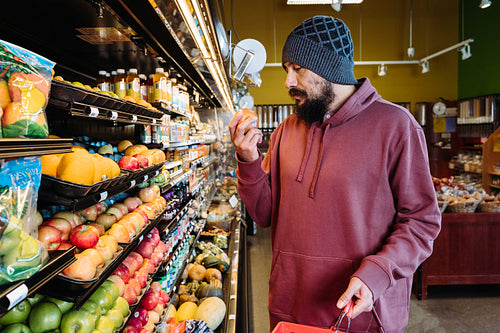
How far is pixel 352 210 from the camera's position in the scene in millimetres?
1457

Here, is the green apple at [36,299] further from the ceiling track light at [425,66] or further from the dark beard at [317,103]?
the ceiling track light at [425,66]

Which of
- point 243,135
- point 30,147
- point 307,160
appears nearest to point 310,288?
point 307,160

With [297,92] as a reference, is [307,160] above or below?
below

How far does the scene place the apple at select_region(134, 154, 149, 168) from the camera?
6.19 ft

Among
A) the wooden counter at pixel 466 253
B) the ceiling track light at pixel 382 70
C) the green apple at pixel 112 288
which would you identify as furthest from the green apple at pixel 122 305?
the ceiling track light at pixel 382 70

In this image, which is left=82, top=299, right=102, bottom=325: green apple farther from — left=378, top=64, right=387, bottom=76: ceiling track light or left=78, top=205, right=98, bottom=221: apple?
left=378, top=64, right=387, bottom=76: ceiling track light

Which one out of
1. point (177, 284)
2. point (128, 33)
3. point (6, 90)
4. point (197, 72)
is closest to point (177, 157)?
point (197, 72)

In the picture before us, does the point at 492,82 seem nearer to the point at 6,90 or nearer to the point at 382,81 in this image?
the point at 382,81

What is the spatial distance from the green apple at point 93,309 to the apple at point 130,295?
0.29 m

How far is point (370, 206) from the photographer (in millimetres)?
1477

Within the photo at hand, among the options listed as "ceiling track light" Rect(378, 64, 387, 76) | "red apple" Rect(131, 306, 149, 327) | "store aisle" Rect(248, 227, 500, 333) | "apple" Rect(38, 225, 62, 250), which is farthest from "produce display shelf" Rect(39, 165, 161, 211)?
"ceiling track light" Rect(378, 64, 387, 76)

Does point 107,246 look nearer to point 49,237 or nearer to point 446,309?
point 49,237

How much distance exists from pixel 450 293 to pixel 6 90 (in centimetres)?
451

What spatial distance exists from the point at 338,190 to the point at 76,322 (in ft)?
3.54
